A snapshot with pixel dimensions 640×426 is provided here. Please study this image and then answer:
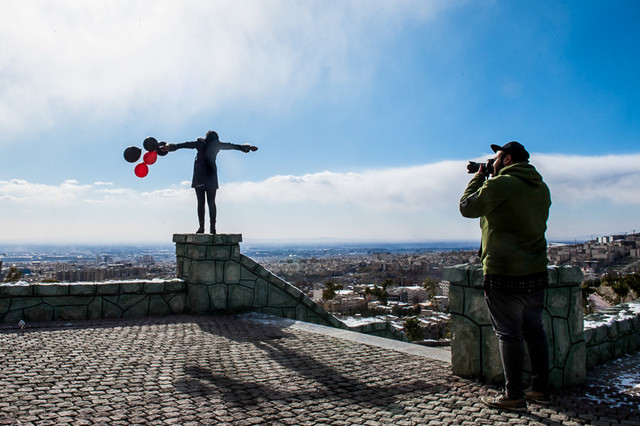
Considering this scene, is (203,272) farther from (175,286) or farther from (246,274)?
(246,274)

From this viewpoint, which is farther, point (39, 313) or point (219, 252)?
point (219, 252)

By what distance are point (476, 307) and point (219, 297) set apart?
14.6 ft

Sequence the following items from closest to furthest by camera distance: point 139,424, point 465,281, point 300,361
A: point 139,424
point 465,281
point 300,361

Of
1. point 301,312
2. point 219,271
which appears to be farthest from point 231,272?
point 301,312

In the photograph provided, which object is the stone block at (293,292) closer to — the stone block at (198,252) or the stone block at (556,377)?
the stone block at (198,252)

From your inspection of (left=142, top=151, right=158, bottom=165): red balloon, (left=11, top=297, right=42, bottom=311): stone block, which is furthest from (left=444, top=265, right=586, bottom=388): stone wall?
(left=11, top=297, right=42, bottom=311): stone block

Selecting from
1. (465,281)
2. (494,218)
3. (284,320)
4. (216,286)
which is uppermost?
(494,218)

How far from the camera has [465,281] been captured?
10.9 ft

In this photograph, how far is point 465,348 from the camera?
333 cm

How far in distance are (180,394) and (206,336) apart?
2.15 metres

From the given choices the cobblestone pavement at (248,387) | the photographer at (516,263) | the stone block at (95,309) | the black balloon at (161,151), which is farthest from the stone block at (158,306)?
the photographer at (516,263)

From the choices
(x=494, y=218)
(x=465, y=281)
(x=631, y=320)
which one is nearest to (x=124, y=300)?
(x=465, y=281)

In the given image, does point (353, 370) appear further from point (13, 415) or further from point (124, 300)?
point (124, 300)

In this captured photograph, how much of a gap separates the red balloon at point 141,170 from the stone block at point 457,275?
4.71 metres
